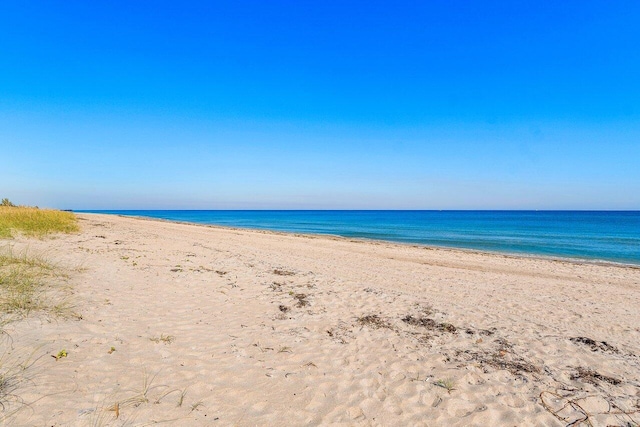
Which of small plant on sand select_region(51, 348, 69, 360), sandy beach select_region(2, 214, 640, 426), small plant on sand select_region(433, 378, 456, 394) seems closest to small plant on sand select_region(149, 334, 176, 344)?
sandy beach select_region(2, 214, 640, 426)

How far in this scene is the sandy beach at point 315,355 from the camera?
392 cm

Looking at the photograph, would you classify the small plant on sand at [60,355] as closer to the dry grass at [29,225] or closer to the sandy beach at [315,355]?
the sandy beach at [315,355]

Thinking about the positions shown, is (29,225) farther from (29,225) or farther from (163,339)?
(163,339)

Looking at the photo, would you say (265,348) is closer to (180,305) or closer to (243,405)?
(243,405)

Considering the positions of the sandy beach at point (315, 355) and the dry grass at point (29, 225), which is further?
the dry grass at point (29, 225)

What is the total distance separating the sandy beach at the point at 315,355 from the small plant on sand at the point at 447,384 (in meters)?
0.02

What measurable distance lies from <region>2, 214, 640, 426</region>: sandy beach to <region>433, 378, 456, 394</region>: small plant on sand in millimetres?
24

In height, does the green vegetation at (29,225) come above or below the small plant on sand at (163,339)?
above

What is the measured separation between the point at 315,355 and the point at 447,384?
206cm

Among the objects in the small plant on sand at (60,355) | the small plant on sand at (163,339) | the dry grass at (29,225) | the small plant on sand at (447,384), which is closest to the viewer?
the small plant on sand at (60,355)

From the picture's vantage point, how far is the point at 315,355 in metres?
5.49

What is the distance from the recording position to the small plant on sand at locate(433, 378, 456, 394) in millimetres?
4586

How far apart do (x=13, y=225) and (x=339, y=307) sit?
1943cm

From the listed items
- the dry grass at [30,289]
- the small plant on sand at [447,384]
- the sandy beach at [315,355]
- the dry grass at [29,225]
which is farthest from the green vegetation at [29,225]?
the small plant on sand at [447,384]
